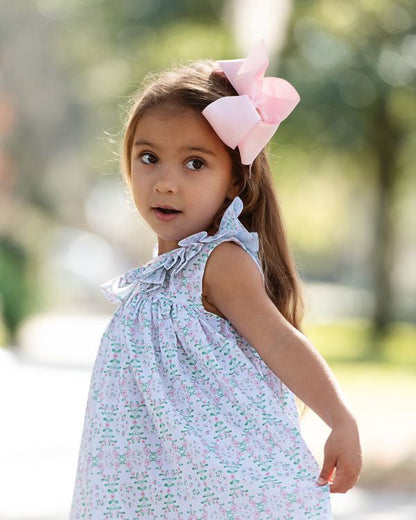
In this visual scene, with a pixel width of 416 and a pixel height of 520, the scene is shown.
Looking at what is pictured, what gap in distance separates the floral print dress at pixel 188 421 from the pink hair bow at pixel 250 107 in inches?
6.2

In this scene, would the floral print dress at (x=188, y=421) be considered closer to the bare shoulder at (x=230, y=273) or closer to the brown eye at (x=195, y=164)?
the bare shoulder at (x=230, y=273)

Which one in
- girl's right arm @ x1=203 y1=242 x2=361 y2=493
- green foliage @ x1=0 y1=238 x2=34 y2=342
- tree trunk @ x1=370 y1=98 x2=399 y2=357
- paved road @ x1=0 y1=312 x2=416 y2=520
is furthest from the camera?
tree trunk @ x1=370 y1=98 x2=399 y2=357

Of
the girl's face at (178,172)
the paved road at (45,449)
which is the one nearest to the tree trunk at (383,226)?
the paved road at (45,449)

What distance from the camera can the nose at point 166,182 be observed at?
242cm

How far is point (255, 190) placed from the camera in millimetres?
2561

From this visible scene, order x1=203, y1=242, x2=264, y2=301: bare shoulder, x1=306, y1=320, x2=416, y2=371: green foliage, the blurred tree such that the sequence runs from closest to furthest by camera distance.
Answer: x1=203, y1=242, x2=264, y2=301: bare shoulder < x1=306, y1=320, x2=416, y2=371: green foliage < the blurred tree

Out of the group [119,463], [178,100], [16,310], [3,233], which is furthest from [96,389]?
[3,233]

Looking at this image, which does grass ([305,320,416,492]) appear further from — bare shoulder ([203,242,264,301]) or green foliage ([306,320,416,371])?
bare shoulder ([203,242,264,301])

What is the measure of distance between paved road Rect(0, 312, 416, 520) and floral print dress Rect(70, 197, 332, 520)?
3.14 metres

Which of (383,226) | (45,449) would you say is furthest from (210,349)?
(383,226)

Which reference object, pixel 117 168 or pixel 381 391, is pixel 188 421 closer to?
pixel 117 168

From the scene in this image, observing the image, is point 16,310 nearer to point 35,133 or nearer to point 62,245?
point 35,133

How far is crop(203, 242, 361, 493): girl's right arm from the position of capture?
2209 millimetres

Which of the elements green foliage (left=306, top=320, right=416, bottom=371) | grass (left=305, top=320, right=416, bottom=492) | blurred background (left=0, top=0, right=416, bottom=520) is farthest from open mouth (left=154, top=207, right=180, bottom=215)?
green foliage (left=306, top=320, right=416, bottom=371)
